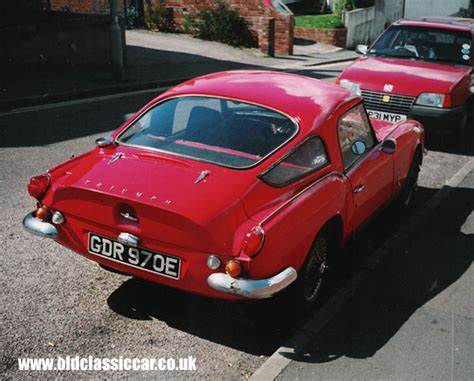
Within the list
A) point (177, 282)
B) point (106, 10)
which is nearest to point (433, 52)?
point (177, 282)

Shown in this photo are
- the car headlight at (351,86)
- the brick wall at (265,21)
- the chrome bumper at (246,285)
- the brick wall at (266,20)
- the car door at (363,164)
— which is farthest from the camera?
the brick wall at (265,21)

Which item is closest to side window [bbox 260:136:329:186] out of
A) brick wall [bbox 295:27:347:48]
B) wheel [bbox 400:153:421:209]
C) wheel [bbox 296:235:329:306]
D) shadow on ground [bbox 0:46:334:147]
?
wheel [bbox 296:235:329:306]

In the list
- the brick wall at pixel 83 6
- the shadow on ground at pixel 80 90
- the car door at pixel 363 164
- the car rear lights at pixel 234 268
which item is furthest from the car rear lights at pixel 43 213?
the brick wall at pixel 83 6

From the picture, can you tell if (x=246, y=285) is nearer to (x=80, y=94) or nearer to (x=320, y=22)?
(x=80, y=94)

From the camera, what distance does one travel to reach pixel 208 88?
5.06 metres

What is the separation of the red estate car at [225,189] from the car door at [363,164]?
17mm

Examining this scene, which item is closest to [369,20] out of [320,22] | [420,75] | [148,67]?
[320,22]

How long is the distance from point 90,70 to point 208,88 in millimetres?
10386

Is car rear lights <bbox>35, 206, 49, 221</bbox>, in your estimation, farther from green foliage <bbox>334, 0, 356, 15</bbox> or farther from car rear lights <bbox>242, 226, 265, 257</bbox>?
green foliage <bbox>334, 0, 356, 15</bbox>

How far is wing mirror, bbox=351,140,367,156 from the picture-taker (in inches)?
204

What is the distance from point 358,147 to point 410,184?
1.78 m

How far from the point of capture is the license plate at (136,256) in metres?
3.97

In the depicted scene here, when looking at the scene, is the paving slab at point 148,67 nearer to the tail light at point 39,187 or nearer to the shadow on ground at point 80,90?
the shadow on ground at point 80,90

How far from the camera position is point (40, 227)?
443 cm
